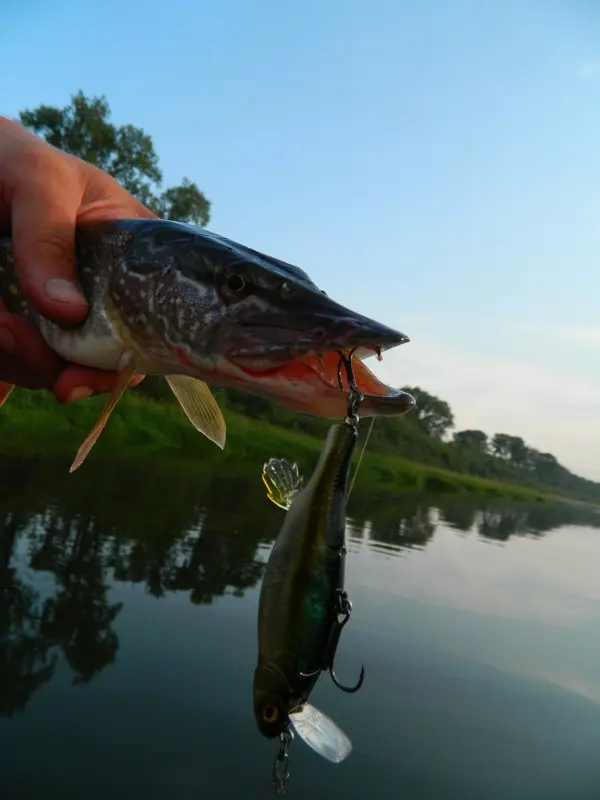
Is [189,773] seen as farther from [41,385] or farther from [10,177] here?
[10,177]

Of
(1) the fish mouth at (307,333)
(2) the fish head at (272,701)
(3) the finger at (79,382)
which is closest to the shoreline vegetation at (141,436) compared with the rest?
(3) the finger at (79,382)

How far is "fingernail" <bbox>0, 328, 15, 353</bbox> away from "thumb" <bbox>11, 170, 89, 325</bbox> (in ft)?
1.06

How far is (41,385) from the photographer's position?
2.85m

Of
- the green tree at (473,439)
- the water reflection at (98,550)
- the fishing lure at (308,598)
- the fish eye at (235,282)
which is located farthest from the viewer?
the green tree at (473,439)

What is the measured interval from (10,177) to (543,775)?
18.3 feet

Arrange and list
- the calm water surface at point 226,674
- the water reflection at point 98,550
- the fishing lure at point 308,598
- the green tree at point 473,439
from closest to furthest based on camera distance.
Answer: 1. the fishing lure at point 308,598
2. the calm water surface at point 226,674
3. the water reflection at point 98,550
4. the green tree at point 473,439

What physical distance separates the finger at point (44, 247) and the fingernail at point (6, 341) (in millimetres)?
334

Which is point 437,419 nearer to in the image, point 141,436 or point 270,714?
point 141,436

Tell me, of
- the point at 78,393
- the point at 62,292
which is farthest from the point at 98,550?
the point at 62,292

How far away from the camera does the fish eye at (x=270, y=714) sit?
5.01 ft

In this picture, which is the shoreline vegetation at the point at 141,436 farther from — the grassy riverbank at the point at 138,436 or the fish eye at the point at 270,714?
the fish eye at the point at 270,714

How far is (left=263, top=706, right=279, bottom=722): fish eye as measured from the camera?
1527mm

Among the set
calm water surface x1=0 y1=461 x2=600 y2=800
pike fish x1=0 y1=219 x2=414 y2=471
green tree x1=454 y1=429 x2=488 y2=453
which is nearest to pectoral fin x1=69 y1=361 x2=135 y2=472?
pike fish x1=0 y1=219 x2=414 y2=471

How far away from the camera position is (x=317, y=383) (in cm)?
177
